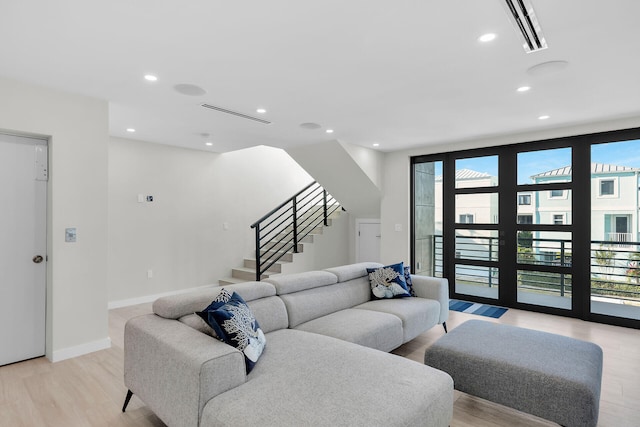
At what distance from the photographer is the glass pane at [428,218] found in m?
5.64

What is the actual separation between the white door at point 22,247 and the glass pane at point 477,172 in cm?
519

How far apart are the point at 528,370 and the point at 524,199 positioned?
3.32 meters

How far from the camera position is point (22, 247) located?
309 cm

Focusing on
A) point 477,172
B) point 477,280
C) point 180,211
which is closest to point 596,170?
point 477,172

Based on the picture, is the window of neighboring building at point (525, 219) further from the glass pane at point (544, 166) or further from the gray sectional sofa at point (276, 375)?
the gray sectional sofa at point (276, 375)

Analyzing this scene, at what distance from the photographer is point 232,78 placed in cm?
291

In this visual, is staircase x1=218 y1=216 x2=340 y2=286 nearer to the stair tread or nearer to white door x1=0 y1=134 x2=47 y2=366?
the stair tread

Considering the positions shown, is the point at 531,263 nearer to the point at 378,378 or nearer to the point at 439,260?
the point at 439,260

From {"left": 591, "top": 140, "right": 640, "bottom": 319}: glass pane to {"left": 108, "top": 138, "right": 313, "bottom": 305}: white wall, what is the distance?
5069mm

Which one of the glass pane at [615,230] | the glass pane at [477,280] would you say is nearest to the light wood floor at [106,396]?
the glass pane at [615,230]

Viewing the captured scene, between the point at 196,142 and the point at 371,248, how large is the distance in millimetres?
3588

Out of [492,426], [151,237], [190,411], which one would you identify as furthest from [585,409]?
[151,237]

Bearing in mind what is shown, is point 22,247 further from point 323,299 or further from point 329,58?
point 329,58

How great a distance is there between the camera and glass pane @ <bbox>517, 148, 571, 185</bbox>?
4.52m
